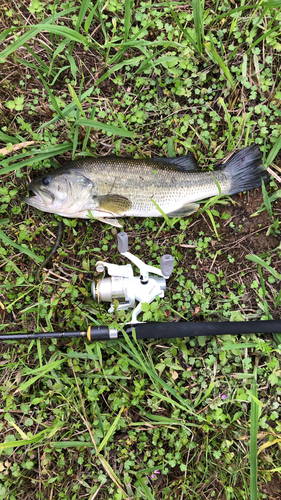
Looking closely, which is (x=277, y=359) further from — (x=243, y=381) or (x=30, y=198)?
(x=30, y=198)

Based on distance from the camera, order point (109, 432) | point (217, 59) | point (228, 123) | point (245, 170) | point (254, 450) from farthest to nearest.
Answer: point (245, 170), point (228, 123), point (217, 59), point (109, 432), point (254, 450)

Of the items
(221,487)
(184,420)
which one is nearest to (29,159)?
(184,420)

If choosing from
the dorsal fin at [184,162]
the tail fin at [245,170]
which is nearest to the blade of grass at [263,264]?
the tail fin at [245,170]

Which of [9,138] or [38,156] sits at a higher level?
[9,138]

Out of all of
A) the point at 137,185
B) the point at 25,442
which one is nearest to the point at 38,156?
the point at 137,185

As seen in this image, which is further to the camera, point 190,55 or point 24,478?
point 190,55

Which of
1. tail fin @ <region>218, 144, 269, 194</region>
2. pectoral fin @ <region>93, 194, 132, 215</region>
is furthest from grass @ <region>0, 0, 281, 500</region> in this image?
pectoral fin @ <region>93, 194, 132, 215</region>

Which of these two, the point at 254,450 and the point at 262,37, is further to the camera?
the point at 262,37

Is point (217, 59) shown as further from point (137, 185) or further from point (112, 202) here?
point (112, 202)

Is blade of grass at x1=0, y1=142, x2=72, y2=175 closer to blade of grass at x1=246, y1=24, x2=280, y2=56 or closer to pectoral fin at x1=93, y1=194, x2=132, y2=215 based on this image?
pectoral fin at x1=93, y1=194, x2=132, y2=215
